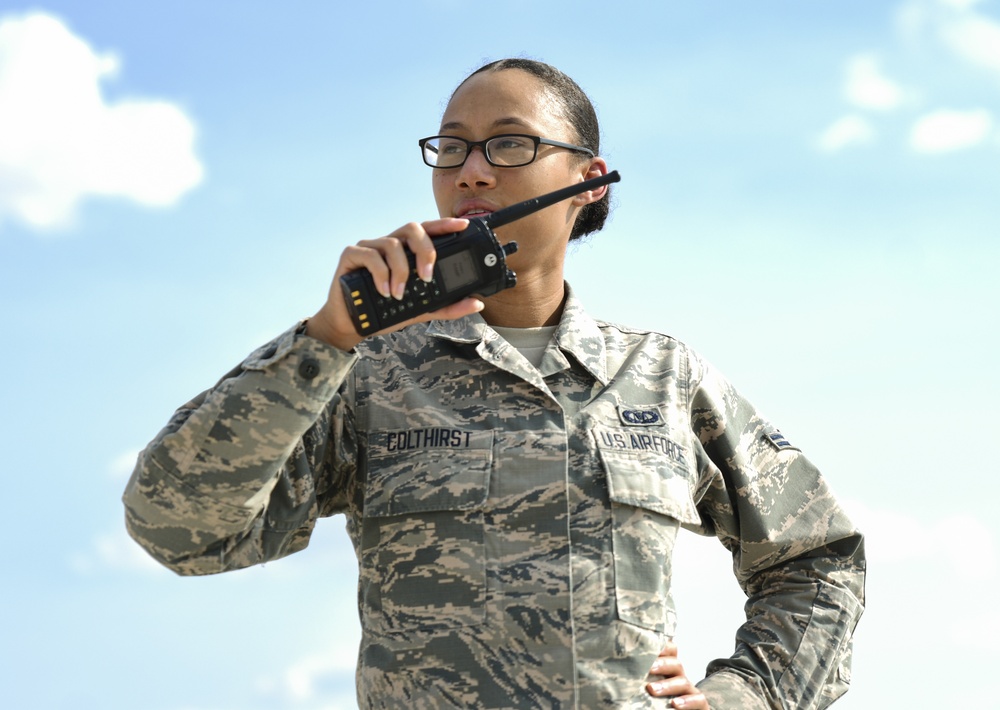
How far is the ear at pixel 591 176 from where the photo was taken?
431 centimetres

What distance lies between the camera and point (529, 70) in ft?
14.1

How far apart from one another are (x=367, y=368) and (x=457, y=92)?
1072 mm

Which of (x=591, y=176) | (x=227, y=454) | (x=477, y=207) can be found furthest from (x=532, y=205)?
(x=227, y=454)

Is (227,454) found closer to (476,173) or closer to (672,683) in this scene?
(476,173)

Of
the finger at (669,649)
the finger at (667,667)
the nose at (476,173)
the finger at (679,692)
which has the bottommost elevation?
the finger at (679,692)

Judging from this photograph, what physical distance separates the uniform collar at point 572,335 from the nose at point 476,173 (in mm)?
442

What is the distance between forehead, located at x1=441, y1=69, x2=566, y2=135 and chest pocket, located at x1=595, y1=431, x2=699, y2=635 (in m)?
1.14

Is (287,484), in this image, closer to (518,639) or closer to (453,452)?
(453,452)

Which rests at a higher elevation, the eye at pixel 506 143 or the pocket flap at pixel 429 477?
the eye at pixel 506 143

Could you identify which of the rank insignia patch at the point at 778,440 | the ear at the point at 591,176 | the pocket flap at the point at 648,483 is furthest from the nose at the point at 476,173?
the rank insignia patch at the point at 778,440

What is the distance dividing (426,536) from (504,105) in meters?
1.52

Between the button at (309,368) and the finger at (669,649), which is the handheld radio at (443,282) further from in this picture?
the finger at (669,649)

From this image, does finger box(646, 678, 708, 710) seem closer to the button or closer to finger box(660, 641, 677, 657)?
finger box(660, 641, 677, 657)

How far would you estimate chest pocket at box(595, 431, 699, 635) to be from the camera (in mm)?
3664
